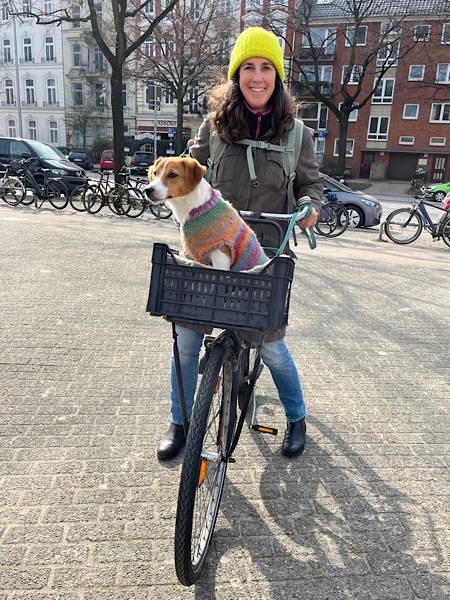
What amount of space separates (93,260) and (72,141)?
4802 cm

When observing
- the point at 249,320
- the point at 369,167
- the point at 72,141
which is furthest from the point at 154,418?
the point at 72,141

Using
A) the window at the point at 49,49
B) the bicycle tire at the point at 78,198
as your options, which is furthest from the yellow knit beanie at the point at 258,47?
the window at the point at 49,49

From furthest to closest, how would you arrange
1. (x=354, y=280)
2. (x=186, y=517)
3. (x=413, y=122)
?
(x=413, y=122), (x=354, y=280), (x=186, y=517)

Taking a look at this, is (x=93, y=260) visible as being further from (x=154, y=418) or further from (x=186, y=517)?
(x=186, y=517)

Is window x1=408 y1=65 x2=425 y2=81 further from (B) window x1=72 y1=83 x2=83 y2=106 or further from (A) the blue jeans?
(A) the blue jeans

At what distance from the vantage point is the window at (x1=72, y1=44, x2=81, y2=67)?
162 feet

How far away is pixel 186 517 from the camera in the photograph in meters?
1.85

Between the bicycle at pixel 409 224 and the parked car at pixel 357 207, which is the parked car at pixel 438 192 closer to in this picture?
the parked car at pixel 357 207

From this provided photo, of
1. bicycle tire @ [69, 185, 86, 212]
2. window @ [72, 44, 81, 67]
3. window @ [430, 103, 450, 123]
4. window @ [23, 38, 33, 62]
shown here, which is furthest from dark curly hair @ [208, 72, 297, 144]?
window @ [23, 38, 33, 62]

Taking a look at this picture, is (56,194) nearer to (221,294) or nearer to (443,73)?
(221,294)

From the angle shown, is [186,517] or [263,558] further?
[263,558]

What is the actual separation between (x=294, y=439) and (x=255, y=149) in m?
1.65

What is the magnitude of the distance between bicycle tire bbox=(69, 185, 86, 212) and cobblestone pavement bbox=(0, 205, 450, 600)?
842cm

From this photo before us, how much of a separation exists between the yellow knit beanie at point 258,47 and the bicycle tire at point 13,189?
12.2 meters
